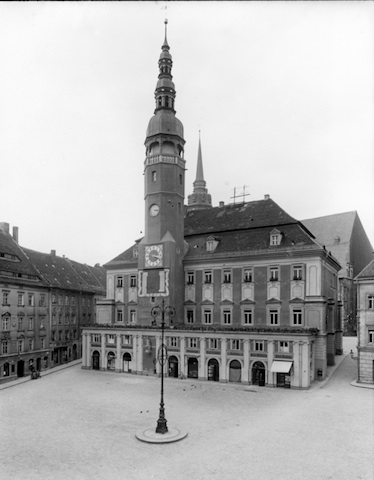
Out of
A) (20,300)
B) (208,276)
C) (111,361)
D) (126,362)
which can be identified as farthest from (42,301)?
(208,276)

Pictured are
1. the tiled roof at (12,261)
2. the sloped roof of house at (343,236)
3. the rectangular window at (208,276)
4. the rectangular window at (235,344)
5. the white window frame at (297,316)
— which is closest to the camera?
the rectangular window at (235,344)

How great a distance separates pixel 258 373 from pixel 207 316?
10.8m

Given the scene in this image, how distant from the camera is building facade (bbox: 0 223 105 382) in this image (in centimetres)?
5141

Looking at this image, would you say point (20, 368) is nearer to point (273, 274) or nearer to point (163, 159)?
point (163, 159)

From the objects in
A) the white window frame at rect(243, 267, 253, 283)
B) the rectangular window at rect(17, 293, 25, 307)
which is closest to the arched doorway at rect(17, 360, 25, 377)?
the rectangular window at rect(17, 293, 25, 307)

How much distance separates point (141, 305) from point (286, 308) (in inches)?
732

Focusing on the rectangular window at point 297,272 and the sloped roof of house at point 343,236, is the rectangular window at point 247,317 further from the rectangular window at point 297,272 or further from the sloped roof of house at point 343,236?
Answer: the sloped roof of house at point 343,236

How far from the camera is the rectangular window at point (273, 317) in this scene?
49.5 metres

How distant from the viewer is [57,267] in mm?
69562

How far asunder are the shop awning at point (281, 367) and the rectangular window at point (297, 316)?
5.85m

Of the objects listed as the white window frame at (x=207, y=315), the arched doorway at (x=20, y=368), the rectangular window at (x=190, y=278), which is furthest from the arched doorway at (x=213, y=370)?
the arched doorway at (x=20, y=368)

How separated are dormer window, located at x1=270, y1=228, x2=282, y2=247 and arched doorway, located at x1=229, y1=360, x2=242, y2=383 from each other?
45.9 ft

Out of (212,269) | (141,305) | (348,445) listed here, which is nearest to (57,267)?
(141,305)

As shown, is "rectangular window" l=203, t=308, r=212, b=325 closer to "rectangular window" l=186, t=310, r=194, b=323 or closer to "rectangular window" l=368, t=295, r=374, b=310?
"rectangular window" l=186, t=310, r=194, b=323
